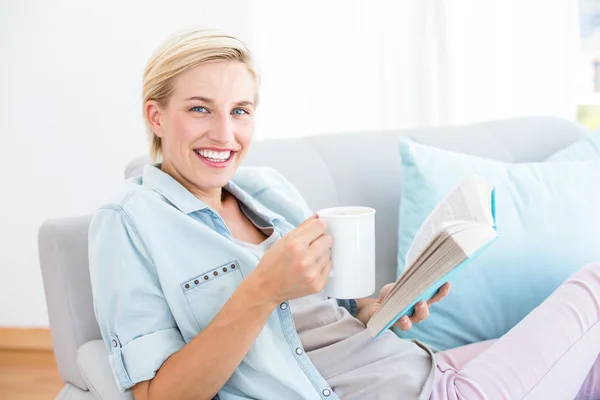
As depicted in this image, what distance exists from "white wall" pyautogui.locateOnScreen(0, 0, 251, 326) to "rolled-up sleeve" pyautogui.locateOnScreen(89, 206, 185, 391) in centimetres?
182

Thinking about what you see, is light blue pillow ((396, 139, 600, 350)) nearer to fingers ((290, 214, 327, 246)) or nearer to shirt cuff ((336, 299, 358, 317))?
shirt cuff ((336, 299, 358, 317))

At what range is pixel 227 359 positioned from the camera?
1.09m

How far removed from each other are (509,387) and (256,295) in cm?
47

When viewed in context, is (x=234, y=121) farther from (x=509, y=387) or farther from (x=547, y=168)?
(x=547, y=168)

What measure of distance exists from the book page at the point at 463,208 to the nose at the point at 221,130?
0.39 meters

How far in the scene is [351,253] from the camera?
1.05 meters

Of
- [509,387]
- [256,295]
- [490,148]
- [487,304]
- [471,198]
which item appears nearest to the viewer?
[471,198]

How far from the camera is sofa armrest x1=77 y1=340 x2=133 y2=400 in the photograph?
1.20 metres

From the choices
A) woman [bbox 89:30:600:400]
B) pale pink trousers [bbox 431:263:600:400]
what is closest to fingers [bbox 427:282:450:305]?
woman [bbox 89:30:600:400]

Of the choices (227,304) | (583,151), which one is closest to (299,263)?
(227,304)

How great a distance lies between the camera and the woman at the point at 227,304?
3.58 feet

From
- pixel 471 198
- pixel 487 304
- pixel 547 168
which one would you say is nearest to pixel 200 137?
pixel 471 198

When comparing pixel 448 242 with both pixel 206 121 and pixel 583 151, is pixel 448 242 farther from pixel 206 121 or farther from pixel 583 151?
pixel 583 151

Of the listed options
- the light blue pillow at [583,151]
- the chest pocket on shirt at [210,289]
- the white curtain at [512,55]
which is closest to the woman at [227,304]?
the chest pocket on shirt at [210,289]
